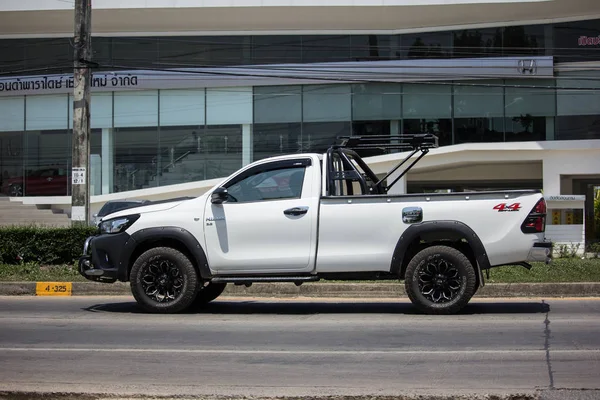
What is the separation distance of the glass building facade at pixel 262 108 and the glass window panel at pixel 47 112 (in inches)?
1.8

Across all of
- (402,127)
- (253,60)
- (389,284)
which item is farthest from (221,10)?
(389,284)

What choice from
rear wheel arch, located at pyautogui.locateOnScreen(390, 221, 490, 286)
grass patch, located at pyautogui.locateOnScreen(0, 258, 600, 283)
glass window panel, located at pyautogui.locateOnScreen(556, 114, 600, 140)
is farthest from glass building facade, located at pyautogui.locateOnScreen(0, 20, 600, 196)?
rear wheel arch, located at pyautogui.locateOnScreen(390, 221, 490, 286)

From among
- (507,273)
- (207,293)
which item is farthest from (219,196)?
(507,273)

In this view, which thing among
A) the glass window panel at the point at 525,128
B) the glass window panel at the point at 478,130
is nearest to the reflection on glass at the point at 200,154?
the glass window panel at the point at 478,130

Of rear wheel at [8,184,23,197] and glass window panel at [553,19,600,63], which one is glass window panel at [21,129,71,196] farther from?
glass window panel at [553,19,600,63]

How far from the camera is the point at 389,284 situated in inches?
492

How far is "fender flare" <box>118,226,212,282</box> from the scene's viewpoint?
383 inches

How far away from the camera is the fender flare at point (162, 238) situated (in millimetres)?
9719

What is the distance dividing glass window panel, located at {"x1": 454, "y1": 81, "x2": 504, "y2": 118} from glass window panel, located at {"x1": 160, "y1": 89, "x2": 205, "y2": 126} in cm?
1081

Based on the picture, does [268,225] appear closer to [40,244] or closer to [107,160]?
[40,244]

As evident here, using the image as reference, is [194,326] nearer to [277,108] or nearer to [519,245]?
[519,245]

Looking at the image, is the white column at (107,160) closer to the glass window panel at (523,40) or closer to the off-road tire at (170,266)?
the glass window panel at (523,40)

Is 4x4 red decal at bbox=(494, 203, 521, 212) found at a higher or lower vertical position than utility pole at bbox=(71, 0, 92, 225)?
lower

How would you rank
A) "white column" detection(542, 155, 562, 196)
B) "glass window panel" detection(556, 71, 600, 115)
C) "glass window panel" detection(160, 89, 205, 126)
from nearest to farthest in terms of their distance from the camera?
"white column" detection(542, 155, 562, 196) < "glass window panel" detection(556, 71, 600, 115) < "glass window panel" detection(160, 89, 205, 126)
